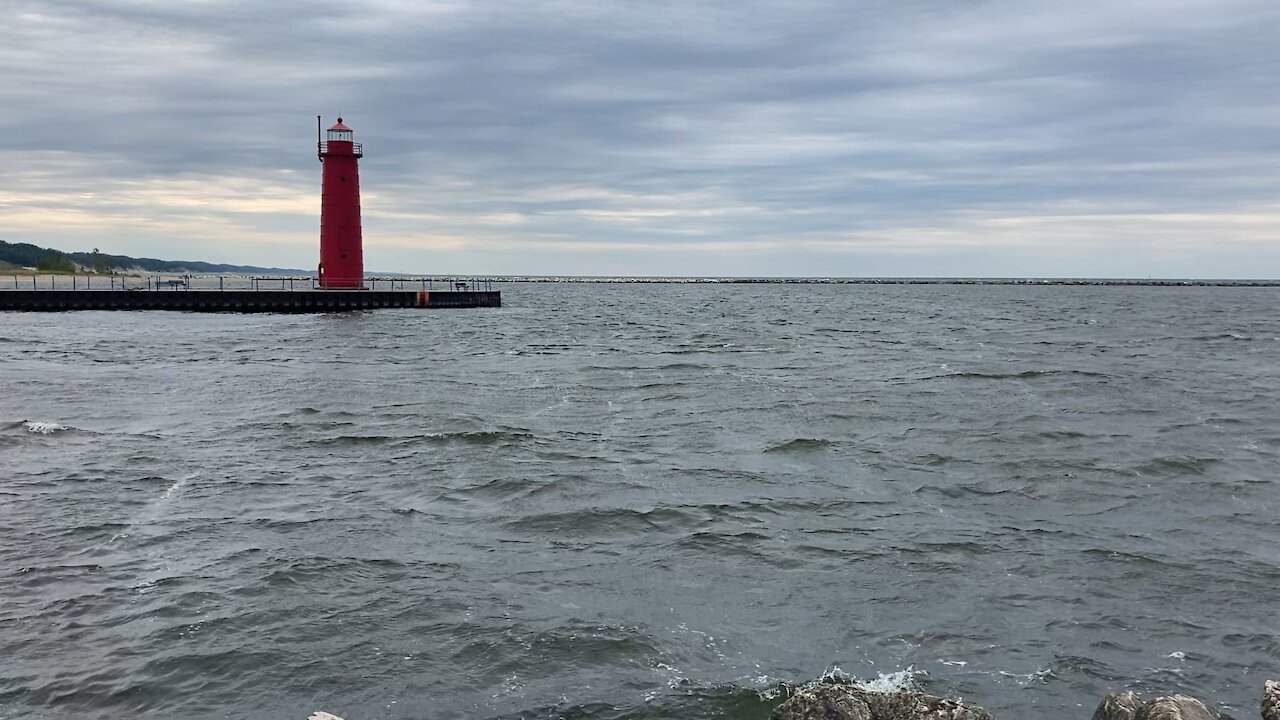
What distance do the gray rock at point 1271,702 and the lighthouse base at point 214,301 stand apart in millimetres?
69573

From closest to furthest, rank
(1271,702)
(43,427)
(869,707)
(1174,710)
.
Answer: (1174,710)
(1271,702)
(869,707)
(43,427)

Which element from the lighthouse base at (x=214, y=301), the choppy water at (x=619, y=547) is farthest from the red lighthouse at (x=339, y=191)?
the choppy water at (x=619, y=547)

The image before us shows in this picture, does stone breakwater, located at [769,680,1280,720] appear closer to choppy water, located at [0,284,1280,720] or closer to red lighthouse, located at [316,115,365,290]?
choppy water, located at [0,284,1280,720]

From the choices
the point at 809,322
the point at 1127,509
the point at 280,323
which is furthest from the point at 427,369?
the point at 809,322

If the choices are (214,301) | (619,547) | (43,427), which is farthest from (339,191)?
(619,547)

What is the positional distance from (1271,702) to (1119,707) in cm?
111

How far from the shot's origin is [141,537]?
13.6 metres

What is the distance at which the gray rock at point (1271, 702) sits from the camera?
747 centimetres

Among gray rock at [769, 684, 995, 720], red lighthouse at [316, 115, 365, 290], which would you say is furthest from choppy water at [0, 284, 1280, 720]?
red lighthouse at [316, 115, 365, 290]

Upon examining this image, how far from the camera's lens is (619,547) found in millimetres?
13727

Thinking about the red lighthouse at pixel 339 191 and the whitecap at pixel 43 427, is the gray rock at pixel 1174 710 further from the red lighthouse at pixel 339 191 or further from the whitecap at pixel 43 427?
the red lighthouse at pixel 339 191

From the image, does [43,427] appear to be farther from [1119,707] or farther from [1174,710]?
Answer: [1174,710]

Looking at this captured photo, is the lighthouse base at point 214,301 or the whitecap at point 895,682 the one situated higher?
the lighthouse base at point 214,301

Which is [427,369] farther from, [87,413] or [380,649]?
[380,649]
